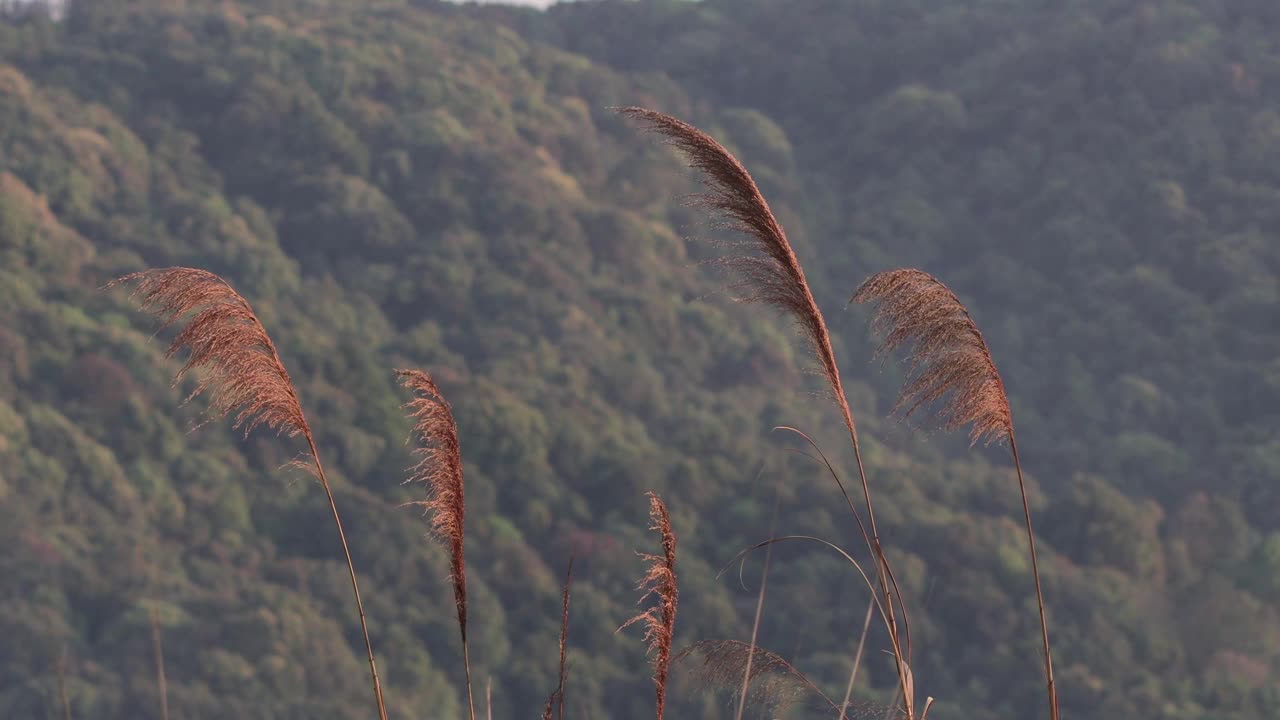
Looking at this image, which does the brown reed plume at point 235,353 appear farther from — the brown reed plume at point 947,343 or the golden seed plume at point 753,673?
the brown reed plume at point 947,343

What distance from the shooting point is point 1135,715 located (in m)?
33.5

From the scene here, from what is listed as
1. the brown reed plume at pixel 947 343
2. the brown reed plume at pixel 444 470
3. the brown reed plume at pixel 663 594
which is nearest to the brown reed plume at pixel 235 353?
the brown reed plume at pixel 444 470

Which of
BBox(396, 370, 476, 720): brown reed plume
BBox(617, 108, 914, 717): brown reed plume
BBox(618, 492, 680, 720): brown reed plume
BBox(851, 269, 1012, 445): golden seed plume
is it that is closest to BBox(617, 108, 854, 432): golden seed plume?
BBox(617, 108, 914, 717): brown reed plume

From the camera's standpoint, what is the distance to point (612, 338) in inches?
1994

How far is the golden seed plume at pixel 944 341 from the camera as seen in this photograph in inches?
96.8

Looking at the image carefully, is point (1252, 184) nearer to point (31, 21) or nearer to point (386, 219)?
point (386, 219)

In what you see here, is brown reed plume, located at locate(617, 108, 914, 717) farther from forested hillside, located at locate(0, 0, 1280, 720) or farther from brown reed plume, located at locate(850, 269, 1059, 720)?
forested hillside, located at locate(0, 0, 1280, 720)

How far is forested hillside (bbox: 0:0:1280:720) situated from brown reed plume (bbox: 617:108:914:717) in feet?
68.1

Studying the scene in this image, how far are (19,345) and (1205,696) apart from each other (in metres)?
31.3

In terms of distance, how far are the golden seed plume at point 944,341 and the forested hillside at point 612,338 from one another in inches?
817

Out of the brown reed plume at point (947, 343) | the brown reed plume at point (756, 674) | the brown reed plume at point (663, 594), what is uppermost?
the brown reed plume at point (947, 343)

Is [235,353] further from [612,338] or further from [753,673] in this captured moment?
[612,338]

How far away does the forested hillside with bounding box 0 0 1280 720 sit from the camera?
35281 mm

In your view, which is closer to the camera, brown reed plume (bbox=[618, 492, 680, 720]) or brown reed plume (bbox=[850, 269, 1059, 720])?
brown reed plume (bbox=[618, 492, 680, 720])
